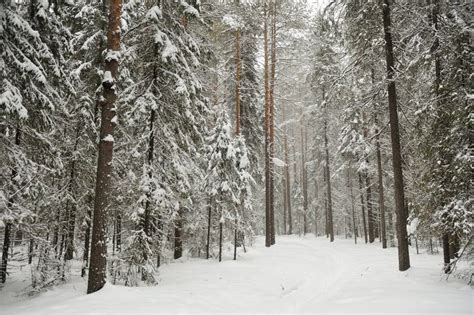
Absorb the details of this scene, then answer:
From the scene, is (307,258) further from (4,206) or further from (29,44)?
Answer: (29,44)

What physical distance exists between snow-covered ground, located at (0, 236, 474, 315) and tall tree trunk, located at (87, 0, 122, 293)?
0.54 meters

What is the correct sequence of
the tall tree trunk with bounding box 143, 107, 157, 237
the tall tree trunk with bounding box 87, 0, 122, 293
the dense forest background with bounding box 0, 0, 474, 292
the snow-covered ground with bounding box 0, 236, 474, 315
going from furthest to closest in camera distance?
the tall tree trunk with bounding box 143, 107, 157, 237 → the dense forest background with bounding box 0, 0, 474, 292 → the tall tree trunk with bounding box 87, 0, 122, 293 → the snow-covered ground with bounding box 0, 236, 474, 315

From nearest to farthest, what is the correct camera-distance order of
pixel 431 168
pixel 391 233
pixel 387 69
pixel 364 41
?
pixel 431 168 → pixel 387 69 → pixel 364 41 → pixel 391 233

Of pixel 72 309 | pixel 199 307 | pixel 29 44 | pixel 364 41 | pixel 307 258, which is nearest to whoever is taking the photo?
pixel 72 309

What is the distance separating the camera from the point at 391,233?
23688 mm

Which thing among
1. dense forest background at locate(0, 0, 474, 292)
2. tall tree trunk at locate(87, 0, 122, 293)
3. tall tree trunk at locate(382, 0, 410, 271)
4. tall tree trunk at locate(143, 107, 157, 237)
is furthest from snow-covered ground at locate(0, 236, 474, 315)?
tall tree trunk at locate(143, 107, 157, 237)

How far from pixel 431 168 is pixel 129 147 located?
10430mm

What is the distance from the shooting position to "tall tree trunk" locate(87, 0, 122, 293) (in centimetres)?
800

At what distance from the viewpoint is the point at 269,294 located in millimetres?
9242

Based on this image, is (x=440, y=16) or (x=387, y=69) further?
(x=387, y=69)

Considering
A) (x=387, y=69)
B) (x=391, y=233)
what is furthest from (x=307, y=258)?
(x=391, y=233)

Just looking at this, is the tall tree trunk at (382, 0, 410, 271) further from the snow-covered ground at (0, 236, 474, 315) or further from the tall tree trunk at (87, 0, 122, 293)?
the tall tree trunk at (87, 0, 122, 293)

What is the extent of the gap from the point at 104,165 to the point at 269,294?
5.98 m

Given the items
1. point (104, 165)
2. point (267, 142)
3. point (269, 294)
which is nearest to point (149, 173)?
point (104, 165)
